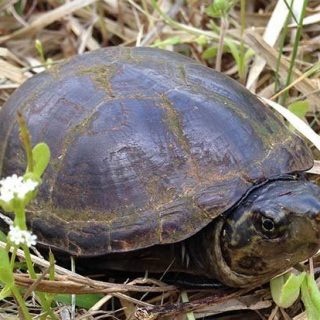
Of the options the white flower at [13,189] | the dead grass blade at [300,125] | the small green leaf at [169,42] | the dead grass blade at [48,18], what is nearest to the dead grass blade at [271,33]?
the small green leaf at [169,42]

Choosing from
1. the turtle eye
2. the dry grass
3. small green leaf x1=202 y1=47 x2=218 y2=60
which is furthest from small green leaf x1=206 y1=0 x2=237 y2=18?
the turtle eye

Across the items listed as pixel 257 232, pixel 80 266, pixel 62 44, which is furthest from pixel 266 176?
pixel 62 44

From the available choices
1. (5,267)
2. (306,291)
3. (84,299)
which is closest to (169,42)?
(84,299)

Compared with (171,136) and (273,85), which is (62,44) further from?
(171,136)

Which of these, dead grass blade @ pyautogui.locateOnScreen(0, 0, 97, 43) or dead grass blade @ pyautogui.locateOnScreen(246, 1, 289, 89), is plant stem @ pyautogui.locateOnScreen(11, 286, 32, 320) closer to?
dead grass blade @ pyautogui.locateOnScreen(246, 1, 289, 89)

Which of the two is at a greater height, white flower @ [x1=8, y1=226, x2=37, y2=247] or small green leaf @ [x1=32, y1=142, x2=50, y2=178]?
small green leaf @ [x1=32, y1=142, x2=50, y2=178]

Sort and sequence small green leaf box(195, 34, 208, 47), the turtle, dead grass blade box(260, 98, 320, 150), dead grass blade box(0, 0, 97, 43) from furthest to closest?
dead grass blade box(0, 0, 97, 43)
small green leaf box(195, 34, 208, 47)
dead grass blade box(260, 98, 320, 150)
the turtle
